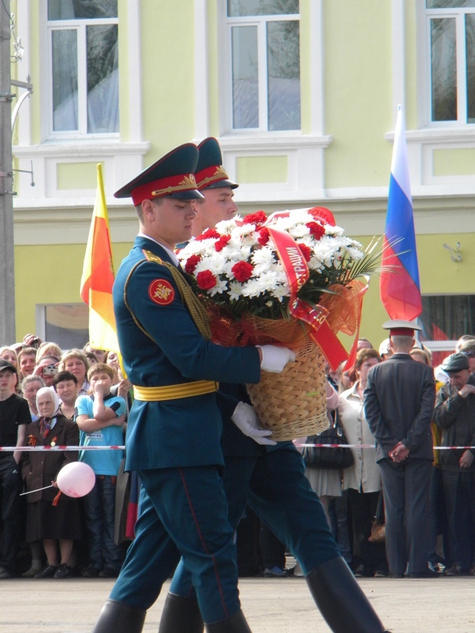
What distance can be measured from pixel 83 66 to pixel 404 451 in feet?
30.8

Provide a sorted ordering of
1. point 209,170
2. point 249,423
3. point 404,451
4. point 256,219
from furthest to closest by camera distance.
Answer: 1. point 404,451
2. point 209,170
3. point 256,219
4. point 249,423

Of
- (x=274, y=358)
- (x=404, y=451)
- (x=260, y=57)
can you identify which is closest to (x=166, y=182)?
(x=274, y=358)

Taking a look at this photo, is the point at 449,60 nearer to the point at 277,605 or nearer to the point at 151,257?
the point at 277,605

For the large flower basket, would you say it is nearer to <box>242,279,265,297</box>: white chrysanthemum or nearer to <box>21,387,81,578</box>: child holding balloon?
<box>242,279,265,297</box>: white chrysanthemum

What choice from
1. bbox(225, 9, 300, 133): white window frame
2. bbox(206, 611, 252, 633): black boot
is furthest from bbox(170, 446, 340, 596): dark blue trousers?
bbox(225, 9, 300, 133): white window frame

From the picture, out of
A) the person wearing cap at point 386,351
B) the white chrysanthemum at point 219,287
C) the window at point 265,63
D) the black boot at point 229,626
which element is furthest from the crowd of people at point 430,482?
the window at point 265,63

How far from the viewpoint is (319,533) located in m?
4.90

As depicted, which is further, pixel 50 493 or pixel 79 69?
pixel 79 69

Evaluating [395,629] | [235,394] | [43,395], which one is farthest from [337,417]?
[235,394]

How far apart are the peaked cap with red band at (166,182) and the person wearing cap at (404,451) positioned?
5463mm

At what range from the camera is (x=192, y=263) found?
15.8 ft

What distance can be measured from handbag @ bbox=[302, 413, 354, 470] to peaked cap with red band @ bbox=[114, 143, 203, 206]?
5692 mm

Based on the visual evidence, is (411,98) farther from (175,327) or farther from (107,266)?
(175,327)

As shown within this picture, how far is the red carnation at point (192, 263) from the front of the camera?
481 centimetres
